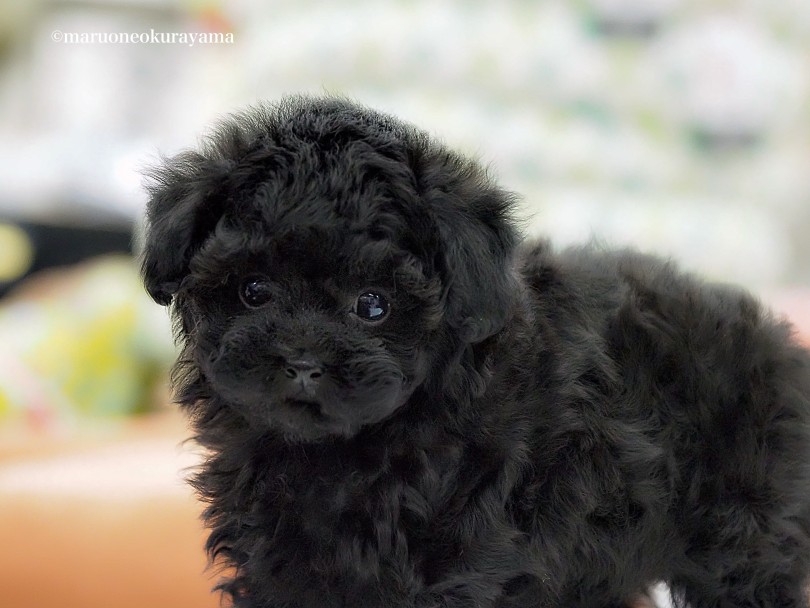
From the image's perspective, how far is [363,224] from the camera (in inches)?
56.6

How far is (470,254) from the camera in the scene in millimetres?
1520

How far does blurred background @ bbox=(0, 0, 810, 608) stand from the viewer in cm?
468

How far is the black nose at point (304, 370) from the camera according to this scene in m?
1.36

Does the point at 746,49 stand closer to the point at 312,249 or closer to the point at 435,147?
the point at 435,147

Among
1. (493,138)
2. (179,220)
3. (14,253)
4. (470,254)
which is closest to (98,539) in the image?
(179,220)

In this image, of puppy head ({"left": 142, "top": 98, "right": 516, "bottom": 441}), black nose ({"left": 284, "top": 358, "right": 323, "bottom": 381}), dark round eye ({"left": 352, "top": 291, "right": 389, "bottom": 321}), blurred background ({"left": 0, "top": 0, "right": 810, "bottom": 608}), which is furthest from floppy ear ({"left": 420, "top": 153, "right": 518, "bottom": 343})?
blurred background ({"left": 0, "top": 0, "right": 810, "bottom": 608})

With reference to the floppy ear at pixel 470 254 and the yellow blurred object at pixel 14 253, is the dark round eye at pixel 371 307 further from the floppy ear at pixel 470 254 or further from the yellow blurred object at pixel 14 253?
the yellow blurred object at pixel 14 253

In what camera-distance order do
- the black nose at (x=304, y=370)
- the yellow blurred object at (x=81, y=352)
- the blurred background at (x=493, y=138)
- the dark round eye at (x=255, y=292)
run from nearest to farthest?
the black nose at (x=304, y=370) → the dark round eye at (x=255, y=292) → the yellow blurred object at (x=81, y=352) → the blurred background at (x=493, y=138)

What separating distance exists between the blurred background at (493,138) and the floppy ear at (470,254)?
2685mm

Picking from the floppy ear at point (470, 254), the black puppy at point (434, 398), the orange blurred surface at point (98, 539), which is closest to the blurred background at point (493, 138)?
the orange blurred surface at point (98, 539)

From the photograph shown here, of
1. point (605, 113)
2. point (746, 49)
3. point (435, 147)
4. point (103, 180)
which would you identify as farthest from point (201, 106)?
point (435, 147)

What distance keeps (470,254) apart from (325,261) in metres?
0.26

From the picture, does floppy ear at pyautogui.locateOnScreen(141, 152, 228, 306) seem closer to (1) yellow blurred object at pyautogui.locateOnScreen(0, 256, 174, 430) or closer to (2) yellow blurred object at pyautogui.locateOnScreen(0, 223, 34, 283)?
(1) yellow blurred object at pyautogui.locateOnScreen(0, 256, 174, 430)

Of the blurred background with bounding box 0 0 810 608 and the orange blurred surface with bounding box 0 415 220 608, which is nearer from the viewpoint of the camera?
the orange blurred surface with bounding box 0 415 220 608
